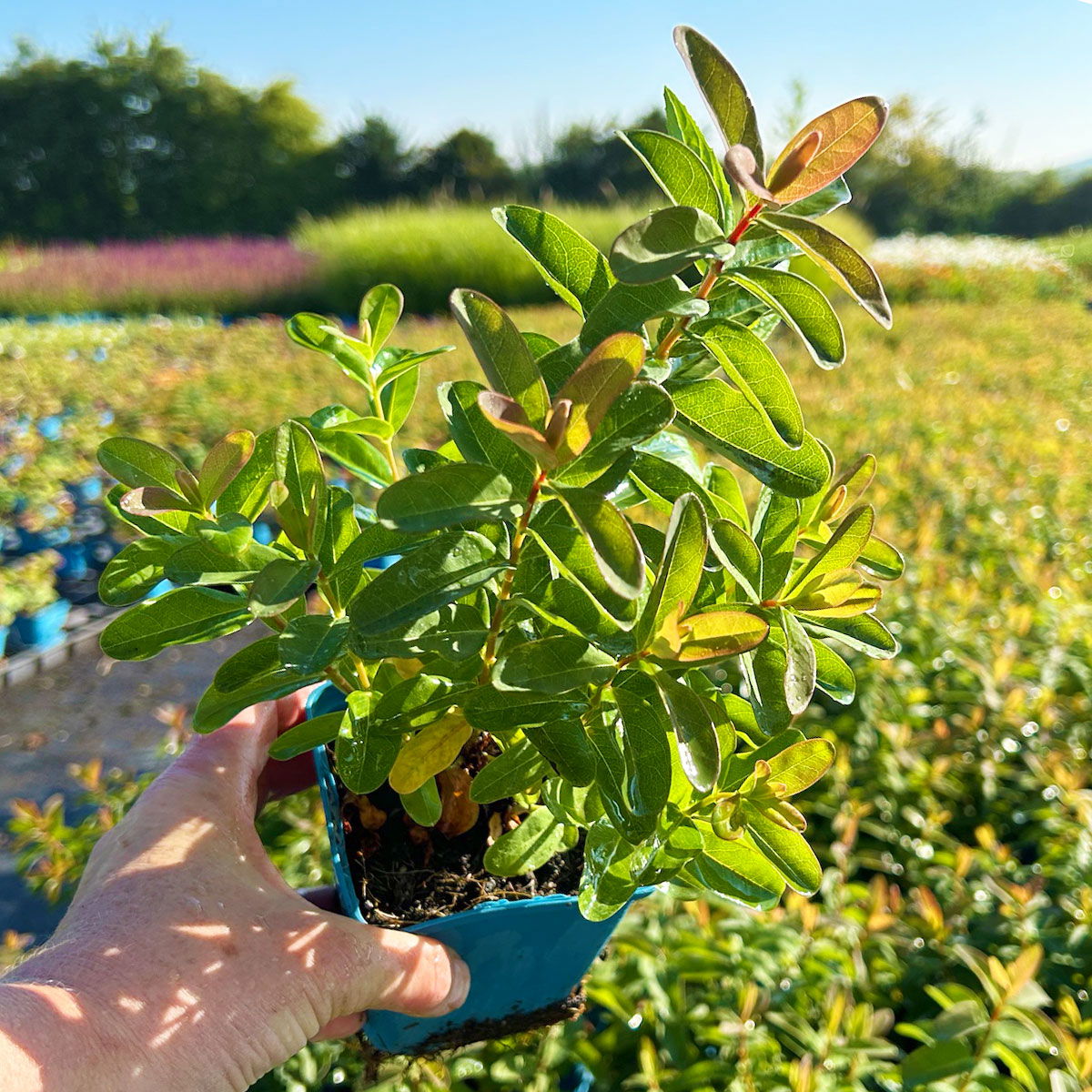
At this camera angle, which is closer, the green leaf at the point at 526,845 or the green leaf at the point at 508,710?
the green leaf at the point at 508,710

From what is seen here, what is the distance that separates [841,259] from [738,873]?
0.45 metres

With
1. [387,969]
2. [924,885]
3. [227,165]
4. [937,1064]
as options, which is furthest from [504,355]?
[227,165]

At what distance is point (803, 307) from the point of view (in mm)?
562

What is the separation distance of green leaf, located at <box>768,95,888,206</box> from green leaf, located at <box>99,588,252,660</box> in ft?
1.54

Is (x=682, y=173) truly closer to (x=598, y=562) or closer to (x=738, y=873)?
(x=598, y=562)

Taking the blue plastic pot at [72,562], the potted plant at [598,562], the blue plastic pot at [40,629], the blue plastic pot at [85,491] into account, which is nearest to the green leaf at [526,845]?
the potted plant at [598,562]

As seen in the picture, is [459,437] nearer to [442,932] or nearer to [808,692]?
[808,692]

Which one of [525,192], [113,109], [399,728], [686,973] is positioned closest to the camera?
[399,728]

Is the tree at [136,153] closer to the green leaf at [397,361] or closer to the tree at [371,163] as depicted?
the tree at [371,163]

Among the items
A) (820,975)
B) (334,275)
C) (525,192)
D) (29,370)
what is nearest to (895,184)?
(525,192)

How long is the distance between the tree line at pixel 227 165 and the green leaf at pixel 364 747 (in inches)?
799

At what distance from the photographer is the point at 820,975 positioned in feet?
3.79

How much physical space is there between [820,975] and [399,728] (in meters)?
0.77

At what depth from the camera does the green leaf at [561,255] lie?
0.61 m
